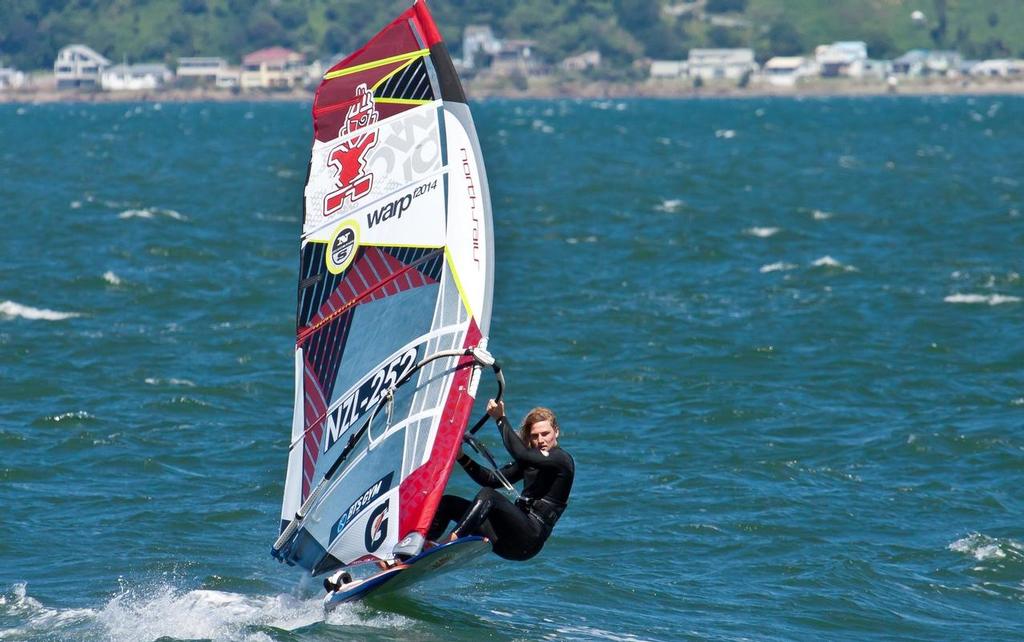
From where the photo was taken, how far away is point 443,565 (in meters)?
10.9

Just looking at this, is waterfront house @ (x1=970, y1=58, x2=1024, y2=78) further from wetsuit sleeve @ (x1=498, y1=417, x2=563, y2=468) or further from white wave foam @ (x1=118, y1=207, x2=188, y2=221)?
wetsuit sleeve @ (x1=498, y1=417, x2=563, y2=468)

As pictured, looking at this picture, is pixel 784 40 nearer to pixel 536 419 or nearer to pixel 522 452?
pixel 536 419

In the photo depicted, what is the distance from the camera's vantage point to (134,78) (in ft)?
593

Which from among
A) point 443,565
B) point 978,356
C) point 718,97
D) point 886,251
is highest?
point 443,565

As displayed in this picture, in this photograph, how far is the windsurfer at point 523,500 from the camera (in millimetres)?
10734

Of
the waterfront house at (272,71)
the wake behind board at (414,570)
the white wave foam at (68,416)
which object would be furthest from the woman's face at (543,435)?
the waterfront house at (272,71)

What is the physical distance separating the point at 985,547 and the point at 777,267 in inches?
697

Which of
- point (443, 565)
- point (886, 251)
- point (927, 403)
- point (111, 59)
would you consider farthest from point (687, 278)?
point (111, 59)

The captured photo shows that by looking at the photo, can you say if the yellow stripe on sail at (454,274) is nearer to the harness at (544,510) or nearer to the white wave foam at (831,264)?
the harness at (544,510)

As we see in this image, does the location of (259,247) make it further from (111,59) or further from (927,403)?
(111,59)

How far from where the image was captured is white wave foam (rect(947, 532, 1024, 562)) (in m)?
14.4

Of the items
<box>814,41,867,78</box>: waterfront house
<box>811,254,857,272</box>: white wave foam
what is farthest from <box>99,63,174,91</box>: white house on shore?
<box>811,254,857,272</box>: white wave foam

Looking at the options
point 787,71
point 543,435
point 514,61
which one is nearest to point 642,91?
point 514,61

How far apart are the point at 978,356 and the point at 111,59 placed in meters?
177
